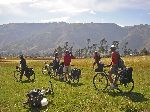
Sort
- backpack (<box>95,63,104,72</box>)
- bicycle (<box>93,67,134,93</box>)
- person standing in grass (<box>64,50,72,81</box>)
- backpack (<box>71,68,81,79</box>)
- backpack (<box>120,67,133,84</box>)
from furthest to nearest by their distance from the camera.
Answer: person standing in grass (<box>64,50,72,81</box>) → backpack (<box>71,68,81,79</box>) → backpack (<box>95,63,104,72</box>) → bicycle (<box>93,67,134,93</box>) → backpack (<box>120,67,133,84</box>)

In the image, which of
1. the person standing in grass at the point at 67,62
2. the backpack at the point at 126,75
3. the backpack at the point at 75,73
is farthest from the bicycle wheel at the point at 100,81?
the person standing in grass at the point at 67,62

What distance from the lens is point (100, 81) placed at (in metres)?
26.4

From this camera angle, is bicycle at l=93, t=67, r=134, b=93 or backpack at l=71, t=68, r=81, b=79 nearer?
bicycle at l=93, t=67, r=134, b=93

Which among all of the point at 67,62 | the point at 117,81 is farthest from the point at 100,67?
the point at 117,81

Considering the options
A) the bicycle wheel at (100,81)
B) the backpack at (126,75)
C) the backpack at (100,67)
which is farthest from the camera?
the backpack at (100,67)

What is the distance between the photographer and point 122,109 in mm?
18141

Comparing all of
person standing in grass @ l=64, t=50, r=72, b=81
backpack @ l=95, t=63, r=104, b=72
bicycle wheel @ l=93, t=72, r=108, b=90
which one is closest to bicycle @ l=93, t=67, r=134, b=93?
bicycle wheel @ l=93, t=72, r=108, b=90

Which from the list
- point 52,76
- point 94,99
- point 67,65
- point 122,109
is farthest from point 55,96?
point 52,76

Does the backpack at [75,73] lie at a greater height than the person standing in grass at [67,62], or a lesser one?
lesser

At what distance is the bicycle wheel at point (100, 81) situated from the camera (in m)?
25.2

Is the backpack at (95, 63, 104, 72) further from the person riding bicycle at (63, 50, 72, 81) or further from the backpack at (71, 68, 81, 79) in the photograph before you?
the person riding bicycle at (63, 50, 72, 81)

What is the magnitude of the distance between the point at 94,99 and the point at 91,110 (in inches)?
131

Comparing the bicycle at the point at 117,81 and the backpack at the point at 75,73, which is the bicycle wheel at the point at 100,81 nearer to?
the bicycle at the point at 117,81

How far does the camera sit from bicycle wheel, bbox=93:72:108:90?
25.2 m
